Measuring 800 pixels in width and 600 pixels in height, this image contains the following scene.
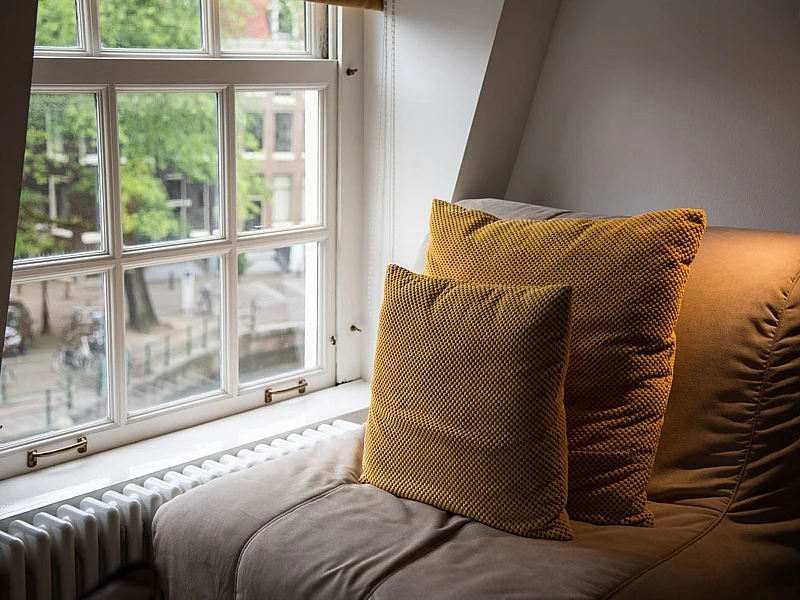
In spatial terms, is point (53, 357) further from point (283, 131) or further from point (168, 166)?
point (283, 131)

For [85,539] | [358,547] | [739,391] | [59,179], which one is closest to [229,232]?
[59,179]

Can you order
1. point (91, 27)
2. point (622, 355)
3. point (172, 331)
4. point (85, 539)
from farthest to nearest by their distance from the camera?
point (172, 331), point (91, 27), point (85, 539), point (622, 355)

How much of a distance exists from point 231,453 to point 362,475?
15.6 inches

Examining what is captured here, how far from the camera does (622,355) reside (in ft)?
4.65

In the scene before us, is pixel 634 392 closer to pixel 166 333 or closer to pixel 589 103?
pixel 589 103

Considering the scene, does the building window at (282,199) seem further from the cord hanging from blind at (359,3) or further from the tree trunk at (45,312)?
the tree trunk at (45,312)

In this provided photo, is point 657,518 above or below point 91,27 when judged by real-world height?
below

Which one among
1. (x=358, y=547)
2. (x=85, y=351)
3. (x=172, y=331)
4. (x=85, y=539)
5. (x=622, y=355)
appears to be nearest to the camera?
(x=358, y=547)

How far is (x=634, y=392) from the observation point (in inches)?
55.9

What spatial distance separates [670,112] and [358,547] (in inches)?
45.6

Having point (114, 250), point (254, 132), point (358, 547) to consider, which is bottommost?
point (358, 547)

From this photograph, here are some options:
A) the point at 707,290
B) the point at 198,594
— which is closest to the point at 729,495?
the point at 707,290

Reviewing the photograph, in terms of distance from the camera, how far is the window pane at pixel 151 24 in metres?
1.67

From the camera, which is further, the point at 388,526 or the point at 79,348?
the point at 79,348
